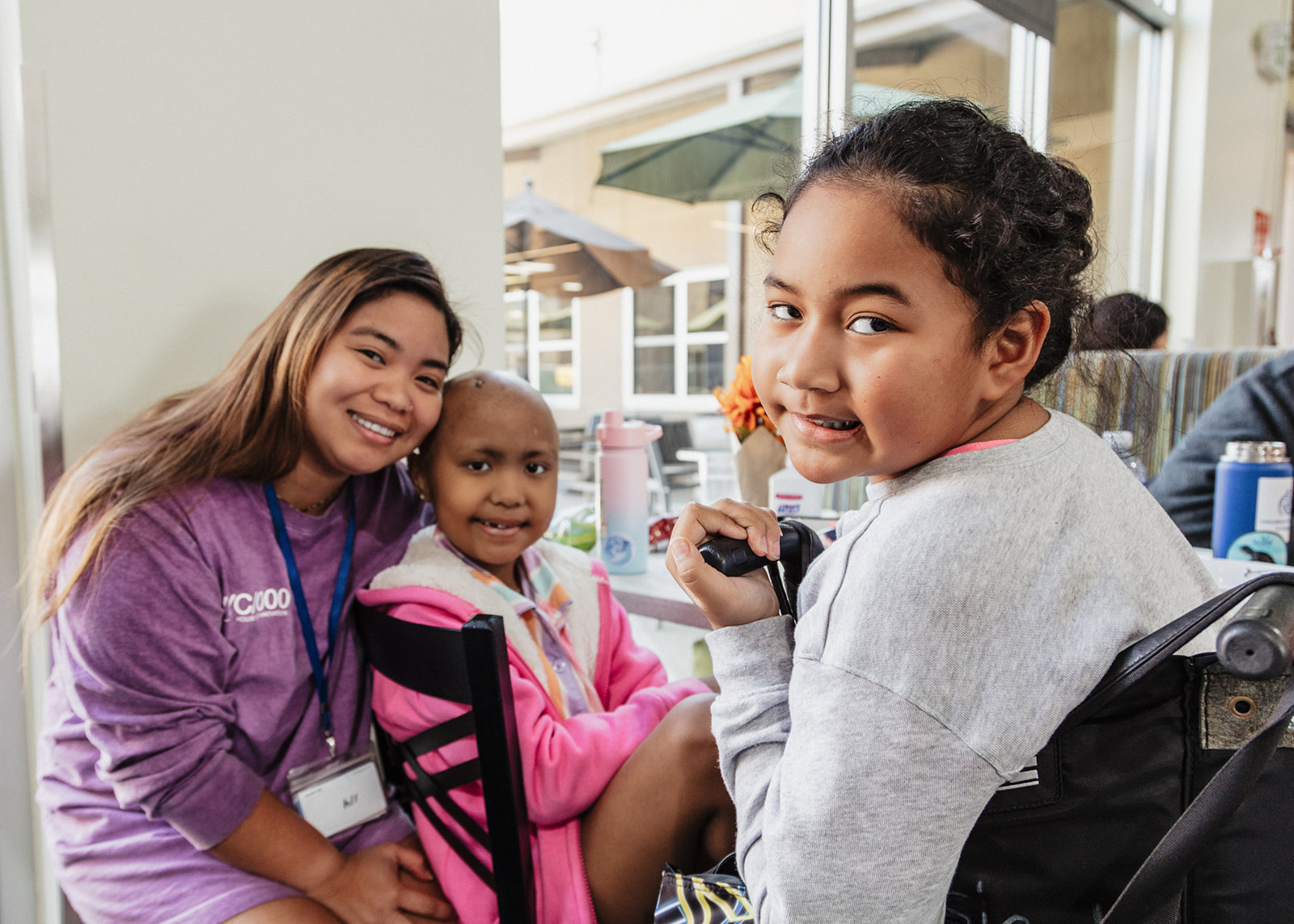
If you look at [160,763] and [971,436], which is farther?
[160,763]

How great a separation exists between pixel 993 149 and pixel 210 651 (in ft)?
3.16

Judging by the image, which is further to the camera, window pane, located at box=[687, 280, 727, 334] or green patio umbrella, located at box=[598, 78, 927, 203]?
window pane, located at box=[687, 280, 727, 334]

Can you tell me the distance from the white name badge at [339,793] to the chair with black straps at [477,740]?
12cm

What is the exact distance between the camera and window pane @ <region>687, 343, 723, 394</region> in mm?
5434

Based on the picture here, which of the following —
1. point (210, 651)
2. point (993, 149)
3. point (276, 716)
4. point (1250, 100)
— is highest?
point (1250, 100)

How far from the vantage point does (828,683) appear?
1.65 feet

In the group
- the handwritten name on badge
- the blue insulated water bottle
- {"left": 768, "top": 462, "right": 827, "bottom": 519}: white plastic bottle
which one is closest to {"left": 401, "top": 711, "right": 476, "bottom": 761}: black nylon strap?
the handwritten name on badge

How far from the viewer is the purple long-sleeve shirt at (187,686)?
92 cm

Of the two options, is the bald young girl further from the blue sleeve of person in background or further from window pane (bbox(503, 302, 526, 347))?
window pane (bbox(503, 302, 526, 347))

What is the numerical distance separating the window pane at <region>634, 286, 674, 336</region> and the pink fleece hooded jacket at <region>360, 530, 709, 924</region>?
4595 mm

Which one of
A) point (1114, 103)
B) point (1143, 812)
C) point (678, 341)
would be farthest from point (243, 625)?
point (1114, 103)

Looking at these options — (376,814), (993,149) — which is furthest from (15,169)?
(993,149)

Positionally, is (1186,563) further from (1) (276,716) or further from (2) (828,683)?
(1) (276,716)

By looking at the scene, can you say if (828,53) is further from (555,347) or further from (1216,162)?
(555,347)
